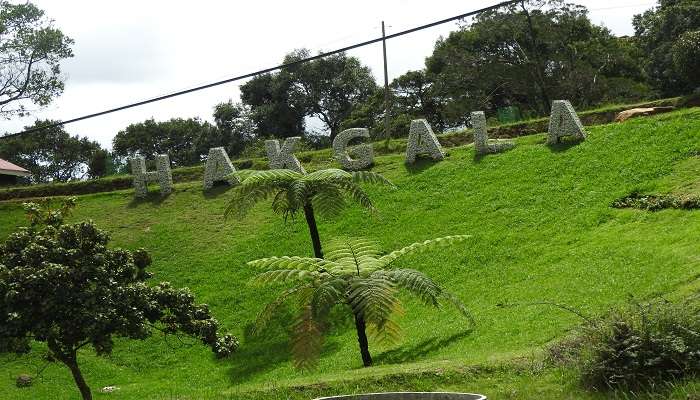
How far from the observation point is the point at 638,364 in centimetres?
809

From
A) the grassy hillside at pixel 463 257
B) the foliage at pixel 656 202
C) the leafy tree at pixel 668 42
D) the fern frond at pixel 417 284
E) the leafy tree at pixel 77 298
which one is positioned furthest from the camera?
the leafy tree at pixel 668 42

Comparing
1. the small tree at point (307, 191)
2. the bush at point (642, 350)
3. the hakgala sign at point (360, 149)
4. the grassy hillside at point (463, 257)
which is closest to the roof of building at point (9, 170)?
the grassy hillside at point (463, 257)

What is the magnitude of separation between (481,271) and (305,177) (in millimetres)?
5683

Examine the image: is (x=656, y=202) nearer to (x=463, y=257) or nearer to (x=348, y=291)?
(x=463, y=257)

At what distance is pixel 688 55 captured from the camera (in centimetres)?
3256

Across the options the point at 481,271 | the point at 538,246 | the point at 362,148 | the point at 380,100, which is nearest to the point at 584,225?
the point at 538,246

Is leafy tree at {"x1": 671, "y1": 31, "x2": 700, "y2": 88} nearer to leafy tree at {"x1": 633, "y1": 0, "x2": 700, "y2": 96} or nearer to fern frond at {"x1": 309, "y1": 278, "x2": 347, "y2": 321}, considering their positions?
leafy tree at {"x1": 633, "y1": 0, "x2": 700, "y2": 96}

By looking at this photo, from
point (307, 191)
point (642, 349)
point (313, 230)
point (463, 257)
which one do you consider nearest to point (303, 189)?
point (307, 191)

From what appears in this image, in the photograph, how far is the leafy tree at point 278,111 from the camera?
60219 mm

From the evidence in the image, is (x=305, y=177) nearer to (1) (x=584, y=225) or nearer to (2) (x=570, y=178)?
(1) (x=584, y=225)

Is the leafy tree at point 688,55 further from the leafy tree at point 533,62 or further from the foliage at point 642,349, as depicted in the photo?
the foliage at point 642,349

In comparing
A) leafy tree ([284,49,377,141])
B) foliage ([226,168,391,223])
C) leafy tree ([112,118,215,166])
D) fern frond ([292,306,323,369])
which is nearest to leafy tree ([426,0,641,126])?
leafy tree ([284,49,377,141])

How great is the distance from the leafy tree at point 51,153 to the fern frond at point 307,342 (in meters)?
55.1

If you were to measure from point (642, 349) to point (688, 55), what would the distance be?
90.6ft
